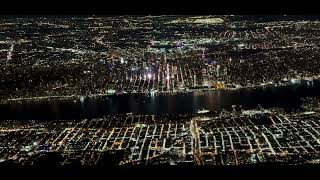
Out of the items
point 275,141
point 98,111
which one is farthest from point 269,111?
point 98,111

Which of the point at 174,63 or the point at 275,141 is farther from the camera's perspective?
the point at 174,63

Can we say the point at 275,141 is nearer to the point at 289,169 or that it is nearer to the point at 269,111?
the point at 269,111

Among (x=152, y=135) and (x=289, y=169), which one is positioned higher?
(x=289, y=169)

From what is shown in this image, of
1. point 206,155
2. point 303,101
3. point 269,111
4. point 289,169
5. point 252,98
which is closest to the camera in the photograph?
point 289,169

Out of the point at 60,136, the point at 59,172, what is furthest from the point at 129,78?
the point at 59,172

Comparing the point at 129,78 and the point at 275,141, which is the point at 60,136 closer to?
the point at 275,141

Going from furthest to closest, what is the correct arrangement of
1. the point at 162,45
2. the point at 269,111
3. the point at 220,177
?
the point at 162,45 → the point at 269,111 → the point at 220,177
